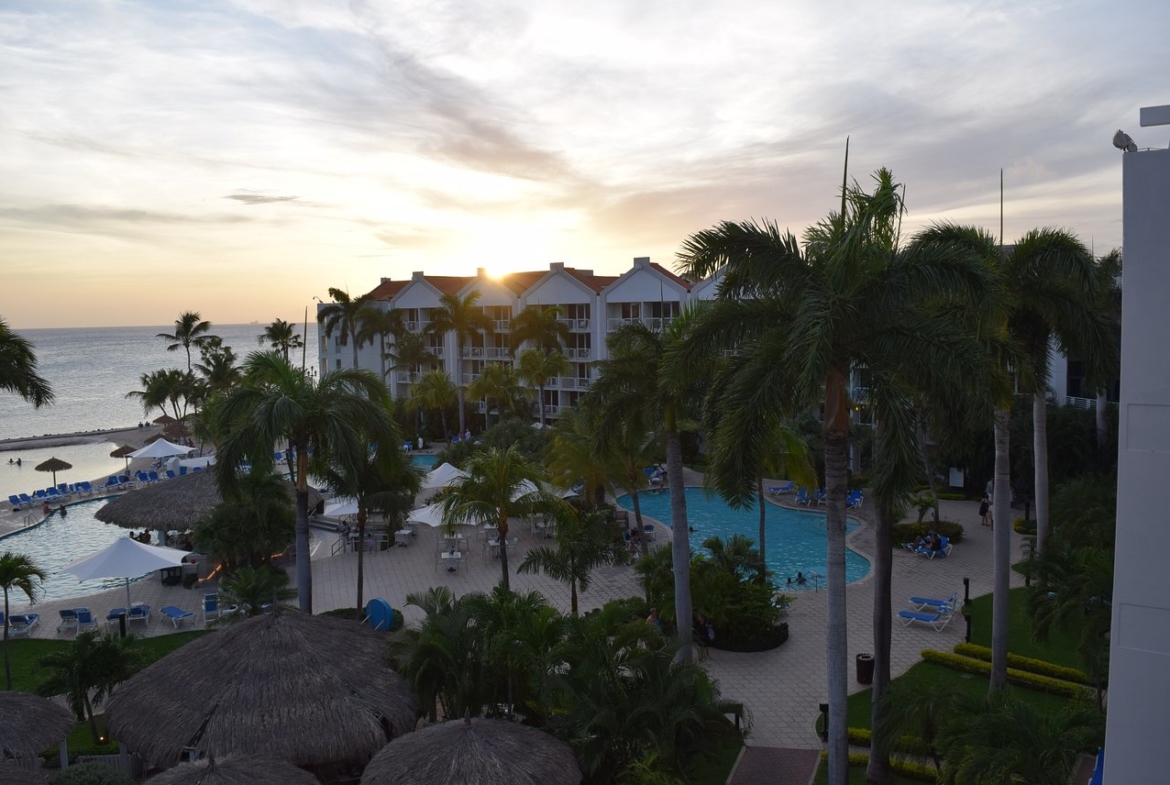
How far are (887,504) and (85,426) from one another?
305 feet

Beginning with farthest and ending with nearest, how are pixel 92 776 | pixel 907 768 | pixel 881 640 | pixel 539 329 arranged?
pixel 539 329 → pixel 907 768 → pixel 881 640 → pixel 92 776

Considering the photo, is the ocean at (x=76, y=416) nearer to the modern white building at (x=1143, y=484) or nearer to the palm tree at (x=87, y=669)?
the palm tree at (x=87, y=669)

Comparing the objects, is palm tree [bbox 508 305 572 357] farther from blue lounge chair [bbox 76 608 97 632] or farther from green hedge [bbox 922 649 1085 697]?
green hedge [bbox 922 649 1085 697]

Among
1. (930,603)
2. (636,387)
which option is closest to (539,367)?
(930,603)

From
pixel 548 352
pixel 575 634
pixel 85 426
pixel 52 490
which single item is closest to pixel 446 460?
pixel 548 352

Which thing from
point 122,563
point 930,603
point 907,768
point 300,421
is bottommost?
point 907,768

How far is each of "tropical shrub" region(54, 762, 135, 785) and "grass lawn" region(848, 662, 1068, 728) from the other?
11.5 meters

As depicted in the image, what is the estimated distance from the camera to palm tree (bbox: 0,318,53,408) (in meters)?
17.9

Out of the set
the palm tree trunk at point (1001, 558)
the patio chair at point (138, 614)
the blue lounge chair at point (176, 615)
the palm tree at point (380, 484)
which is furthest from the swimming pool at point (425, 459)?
the palm tree trunk at point (1001, 558)

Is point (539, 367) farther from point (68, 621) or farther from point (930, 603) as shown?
point (930, 603)

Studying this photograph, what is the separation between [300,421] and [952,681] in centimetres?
1269

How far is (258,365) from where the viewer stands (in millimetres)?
17109

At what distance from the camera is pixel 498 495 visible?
1936 centimetres

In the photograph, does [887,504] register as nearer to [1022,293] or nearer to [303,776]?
[1022,293]
